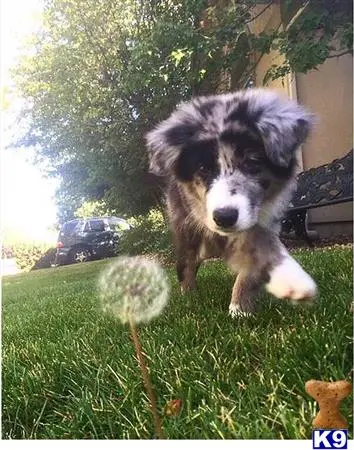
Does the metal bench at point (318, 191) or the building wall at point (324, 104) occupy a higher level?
→ the building wall at point (324, 104)

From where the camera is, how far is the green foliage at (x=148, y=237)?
849mm

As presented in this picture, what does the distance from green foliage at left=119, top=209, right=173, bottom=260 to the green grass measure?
0.04 m

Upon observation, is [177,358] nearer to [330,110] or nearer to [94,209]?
[94,209]

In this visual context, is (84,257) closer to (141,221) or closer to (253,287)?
(141,221)

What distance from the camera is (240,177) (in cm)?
76

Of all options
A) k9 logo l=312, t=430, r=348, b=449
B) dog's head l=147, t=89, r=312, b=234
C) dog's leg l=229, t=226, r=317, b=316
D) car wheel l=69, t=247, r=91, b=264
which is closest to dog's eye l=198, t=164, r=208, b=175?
dog's head l=147, t=89, r=312, b=234

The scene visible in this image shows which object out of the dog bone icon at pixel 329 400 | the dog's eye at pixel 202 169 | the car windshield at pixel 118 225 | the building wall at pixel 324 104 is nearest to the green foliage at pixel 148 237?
the car windshield at pixel 118 225

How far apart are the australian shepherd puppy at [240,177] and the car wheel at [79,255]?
0.16 meters

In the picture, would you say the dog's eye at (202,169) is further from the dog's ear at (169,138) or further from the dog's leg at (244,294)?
the dog's leg at (244,294)

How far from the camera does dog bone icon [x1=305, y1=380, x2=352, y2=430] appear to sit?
1.97 ft

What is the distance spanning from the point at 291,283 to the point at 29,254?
1.41 feet

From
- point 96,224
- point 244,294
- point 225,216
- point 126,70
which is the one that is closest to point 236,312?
point 244,294

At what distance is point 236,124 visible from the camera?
77cm

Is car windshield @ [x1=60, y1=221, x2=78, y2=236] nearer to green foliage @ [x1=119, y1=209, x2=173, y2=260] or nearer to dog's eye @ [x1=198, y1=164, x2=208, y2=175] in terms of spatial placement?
green foliage @ [x1=119, y1=209, x2=173, y2=260]
